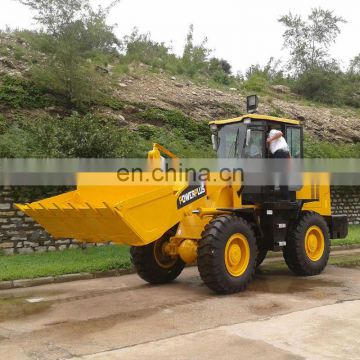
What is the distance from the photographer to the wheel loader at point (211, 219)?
751cm

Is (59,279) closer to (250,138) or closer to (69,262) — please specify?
(69,262)

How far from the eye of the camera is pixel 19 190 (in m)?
12.0

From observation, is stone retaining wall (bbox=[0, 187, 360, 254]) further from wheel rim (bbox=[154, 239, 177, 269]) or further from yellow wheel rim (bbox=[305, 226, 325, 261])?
yellow wheel rim (bbox=[305, 226, 325, 261])

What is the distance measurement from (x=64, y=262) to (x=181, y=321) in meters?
4.87

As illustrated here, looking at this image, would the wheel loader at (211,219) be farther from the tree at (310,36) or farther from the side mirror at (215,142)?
the tree at (310,36)

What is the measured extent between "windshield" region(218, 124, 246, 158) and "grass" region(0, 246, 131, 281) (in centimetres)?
343

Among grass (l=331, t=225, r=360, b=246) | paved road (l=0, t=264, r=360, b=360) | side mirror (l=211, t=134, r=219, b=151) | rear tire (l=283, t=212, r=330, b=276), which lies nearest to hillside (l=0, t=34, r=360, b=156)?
side mirror (l=211, t=134, r=219, b=151)

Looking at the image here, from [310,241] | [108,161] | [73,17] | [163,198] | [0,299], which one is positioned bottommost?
[0,299]

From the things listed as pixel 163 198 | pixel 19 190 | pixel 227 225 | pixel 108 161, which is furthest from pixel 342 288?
pixel 19 190

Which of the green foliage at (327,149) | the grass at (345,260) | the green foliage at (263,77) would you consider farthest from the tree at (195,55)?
the grass at (345,260)

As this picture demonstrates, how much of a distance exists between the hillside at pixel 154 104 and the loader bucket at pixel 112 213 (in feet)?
16.8

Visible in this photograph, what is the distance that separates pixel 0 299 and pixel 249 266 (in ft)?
13.7

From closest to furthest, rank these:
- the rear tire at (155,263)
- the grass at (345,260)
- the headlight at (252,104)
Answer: the rear tire at (155,263), the headlight at (252,104), the grass at (345,260)

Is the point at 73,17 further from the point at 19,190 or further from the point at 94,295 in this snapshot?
the point at 94,295
